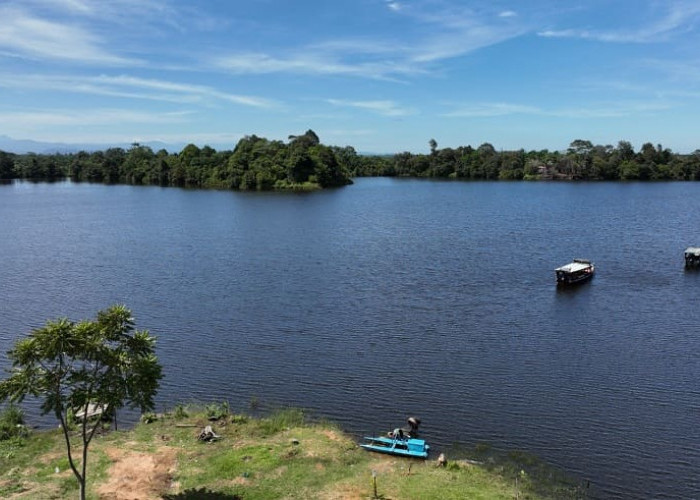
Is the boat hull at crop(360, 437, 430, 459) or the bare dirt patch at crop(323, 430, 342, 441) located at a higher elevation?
the boat hull at crop(360, 437, 430, 459)

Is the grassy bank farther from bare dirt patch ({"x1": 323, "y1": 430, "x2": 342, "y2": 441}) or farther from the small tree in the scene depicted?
the small tree

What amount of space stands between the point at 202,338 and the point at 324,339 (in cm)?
934

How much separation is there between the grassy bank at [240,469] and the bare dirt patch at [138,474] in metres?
0.04

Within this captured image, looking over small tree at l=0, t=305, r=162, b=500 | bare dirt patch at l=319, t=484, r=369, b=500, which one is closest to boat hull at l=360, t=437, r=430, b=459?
bare dirt patch at l=319, t=484, r=369, b=500

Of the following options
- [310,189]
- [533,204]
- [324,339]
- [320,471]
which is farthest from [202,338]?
[310,189]

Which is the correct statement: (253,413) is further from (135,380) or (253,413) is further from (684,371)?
(684,371)

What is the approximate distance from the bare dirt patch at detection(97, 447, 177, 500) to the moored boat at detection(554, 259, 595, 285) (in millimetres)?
45214

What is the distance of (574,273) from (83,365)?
5239 cm

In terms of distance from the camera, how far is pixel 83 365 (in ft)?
65.8

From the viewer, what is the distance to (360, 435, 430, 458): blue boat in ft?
88.5

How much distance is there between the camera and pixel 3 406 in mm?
33750

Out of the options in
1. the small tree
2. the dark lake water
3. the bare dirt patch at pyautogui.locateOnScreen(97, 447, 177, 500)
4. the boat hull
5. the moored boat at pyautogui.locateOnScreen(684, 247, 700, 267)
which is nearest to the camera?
the small tree

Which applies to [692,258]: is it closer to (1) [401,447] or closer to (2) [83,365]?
(1) [401,447]

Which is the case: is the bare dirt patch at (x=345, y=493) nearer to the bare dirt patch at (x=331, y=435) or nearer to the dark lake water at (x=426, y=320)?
the bare dirt patch at (x=331, y=435)
